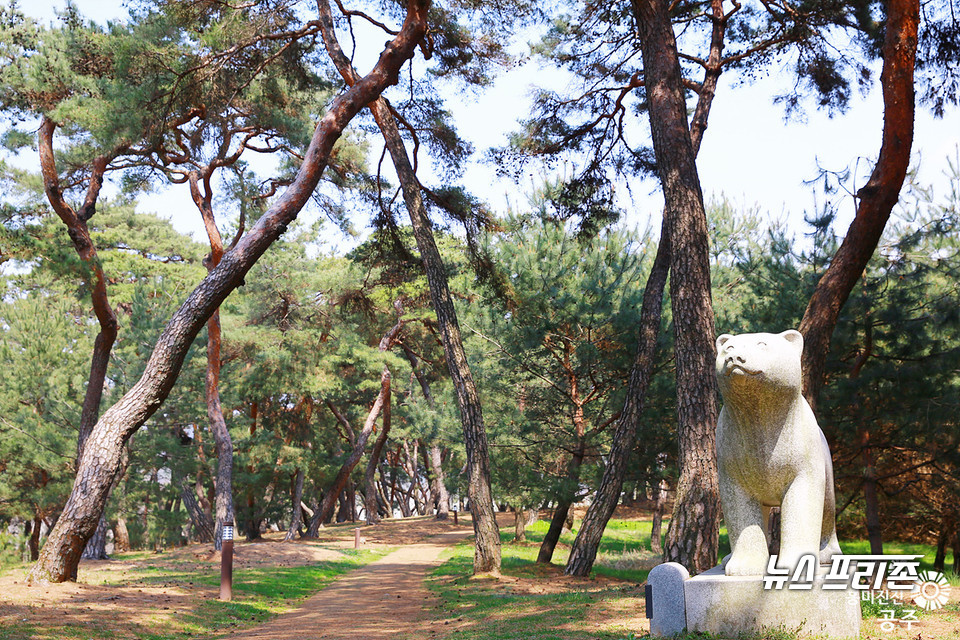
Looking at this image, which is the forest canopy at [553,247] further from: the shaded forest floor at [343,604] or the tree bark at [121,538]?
the tree bark at [121,538]

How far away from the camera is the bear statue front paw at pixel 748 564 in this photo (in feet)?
15.1

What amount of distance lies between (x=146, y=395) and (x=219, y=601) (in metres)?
2.98

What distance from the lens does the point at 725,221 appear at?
2231 cm

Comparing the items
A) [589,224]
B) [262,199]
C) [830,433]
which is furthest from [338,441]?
[830,433]

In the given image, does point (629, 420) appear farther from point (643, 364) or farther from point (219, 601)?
point (219, 601)

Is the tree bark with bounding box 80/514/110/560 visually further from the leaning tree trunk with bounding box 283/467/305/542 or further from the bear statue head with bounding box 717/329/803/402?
the bear statue head with bounding box 717/329/803/402

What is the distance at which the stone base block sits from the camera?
4.36 m

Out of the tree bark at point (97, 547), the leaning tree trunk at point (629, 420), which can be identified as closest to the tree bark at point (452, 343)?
the leaning tree trunk at point (629, 420)

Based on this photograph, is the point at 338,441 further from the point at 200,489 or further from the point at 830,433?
the point at 830,433

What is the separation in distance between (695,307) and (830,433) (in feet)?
18.3

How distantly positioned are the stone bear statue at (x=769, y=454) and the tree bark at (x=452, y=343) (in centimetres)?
627

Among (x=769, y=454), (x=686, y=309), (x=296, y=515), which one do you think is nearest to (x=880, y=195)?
(x=686, y=309)

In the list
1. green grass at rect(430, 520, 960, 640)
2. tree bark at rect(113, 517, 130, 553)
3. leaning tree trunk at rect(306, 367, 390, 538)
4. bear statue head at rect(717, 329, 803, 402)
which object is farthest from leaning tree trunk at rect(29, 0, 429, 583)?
tree bark at rect(113, 517, 130, 553)

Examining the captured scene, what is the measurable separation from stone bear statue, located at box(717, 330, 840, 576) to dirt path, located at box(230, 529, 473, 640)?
3965 millimetres
